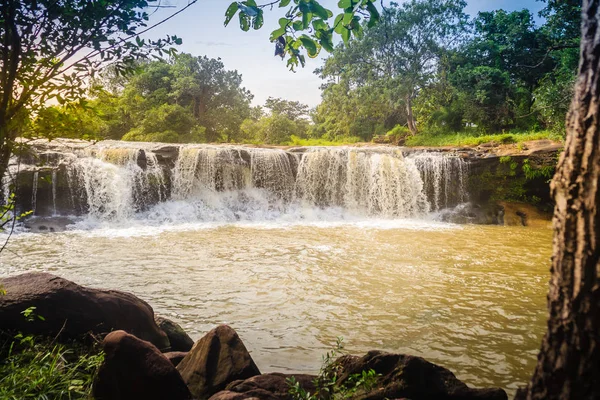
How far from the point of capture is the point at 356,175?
1496cm

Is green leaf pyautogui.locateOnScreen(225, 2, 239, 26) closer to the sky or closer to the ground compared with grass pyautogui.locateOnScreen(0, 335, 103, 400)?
closer to the sky

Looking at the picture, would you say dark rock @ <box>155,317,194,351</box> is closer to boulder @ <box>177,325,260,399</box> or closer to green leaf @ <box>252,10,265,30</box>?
boulder @ <box>177,325,260,399</box>

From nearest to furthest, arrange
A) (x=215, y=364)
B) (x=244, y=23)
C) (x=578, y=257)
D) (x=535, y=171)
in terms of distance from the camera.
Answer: (x=578, y=257) → (x=244, y=23) → (x=215, y=364) → (x=535, y=171)

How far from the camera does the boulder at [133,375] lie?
89.2 inches

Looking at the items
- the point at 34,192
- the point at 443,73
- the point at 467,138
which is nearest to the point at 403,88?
the point at 443,73

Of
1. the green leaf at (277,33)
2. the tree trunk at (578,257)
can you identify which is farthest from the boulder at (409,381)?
the green leaf at (277,33)

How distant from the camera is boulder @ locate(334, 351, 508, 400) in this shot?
2.40 m

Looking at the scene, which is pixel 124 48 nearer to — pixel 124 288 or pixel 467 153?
pixel 124 288

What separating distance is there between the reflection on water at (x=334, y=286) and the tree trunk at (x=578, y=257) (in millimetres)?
2163

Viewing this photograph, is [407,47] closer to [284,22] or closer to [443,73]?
[443,73]

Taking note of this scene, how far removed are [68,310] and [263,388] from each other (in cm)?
177

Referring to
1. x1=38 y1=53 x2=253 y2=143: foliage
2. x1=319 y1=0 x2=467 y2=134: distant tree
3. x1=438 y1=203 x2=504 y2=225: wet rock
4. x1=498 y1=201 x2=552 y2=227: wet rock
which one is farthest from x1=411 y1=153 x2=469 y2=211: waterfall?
x1=38 y1=53 x2=253 y2=143: foliage

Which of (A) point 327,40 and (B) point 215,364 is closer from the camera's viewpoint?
(A) point 327,40

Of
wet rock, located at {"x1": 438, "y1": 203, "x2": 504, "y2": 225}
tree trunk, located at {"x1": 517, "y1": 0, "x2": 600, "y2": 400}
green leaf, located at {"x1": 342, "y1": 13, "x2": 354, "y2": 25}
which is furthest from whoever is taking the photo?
wet rock, located at {"x1": 438, "y1": 203, "x2": 504, "y2": 225}
